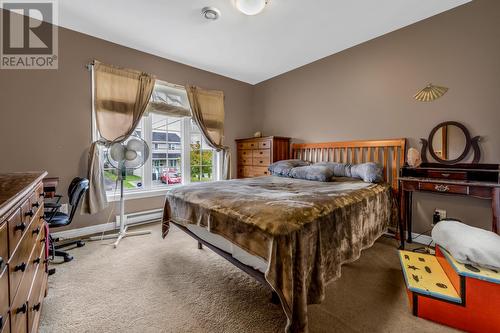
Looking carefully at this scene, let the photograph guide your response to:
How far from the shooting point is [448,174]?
87.4 inches

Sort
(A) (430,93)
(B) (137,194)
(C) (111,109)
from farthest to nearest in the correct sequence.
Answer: (B) (137,194) < (C) (111,109) < (A) (430,93)

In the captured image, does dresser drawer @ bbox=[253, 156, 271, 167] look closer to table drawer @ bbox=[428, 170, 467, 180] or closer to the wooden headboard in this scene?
the wooden headboard

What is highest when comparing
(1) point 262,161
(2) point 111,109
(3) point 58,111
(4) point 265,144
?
(2) point 111,109

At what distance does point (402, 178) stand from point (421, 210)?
646 millimetres

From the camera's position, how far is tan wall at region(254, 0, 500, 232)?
7.34 ft

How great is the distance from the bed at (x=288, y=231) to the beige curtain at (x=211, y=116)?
2078 mm

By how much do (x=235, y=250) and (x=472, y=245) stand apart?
1.65 m

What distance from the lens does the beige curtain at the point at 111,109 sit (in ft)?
9.60

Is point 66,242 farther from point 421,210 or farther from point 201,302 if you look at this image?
point 421,210

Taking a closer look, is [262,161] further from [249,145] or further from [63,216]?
[63,216]

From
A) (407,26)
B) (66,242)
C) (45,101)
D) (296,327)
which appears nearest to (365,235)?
(296,327)

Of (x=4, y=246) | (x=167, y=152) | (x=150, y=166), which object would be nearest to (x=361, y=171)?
(x=4, y=246)

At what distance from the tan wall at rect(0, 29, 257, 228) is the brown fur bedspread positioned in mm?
1913

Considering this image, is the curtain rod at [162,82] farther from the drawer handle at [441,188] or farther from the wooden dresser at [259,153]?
the drawer handle at [441,188]
